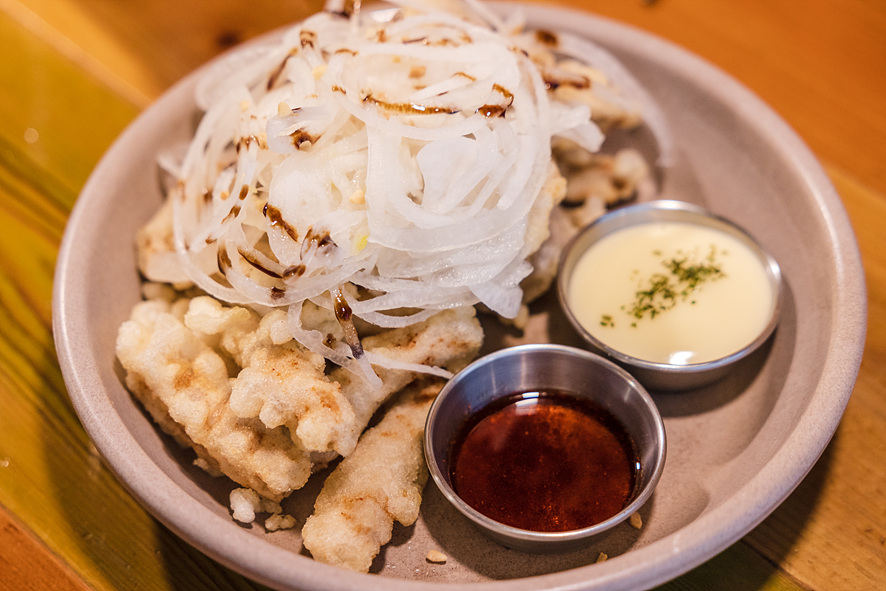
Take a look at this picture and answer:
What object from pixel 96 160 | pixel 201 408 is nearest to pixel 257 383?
pixel 201 408

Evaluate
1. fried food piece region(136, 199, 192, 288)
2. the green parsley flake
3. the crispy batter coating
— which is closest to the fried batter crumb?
the crispy batter coating

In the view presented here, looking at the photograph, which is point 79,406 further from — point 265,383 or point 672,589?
point 672,589

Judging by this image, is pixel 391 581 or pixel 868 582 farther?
pixel 868 582

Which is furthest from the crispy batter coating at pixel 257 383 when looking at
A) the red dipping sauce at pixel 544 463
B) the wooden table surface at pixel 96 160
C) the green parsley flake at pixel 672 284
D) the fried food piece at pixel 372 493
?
the green parsley flake at pixel 672 284

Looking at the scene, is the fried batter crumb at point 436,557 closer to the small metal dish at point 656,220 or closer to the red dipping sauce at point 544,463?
the red dipping sauce at point 544,463

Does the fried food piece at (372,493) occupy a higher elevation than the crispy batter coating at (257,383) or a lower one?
lower

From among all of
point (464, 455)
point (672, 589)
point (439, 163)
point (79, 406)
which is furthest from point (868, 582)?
point (79, 406)
